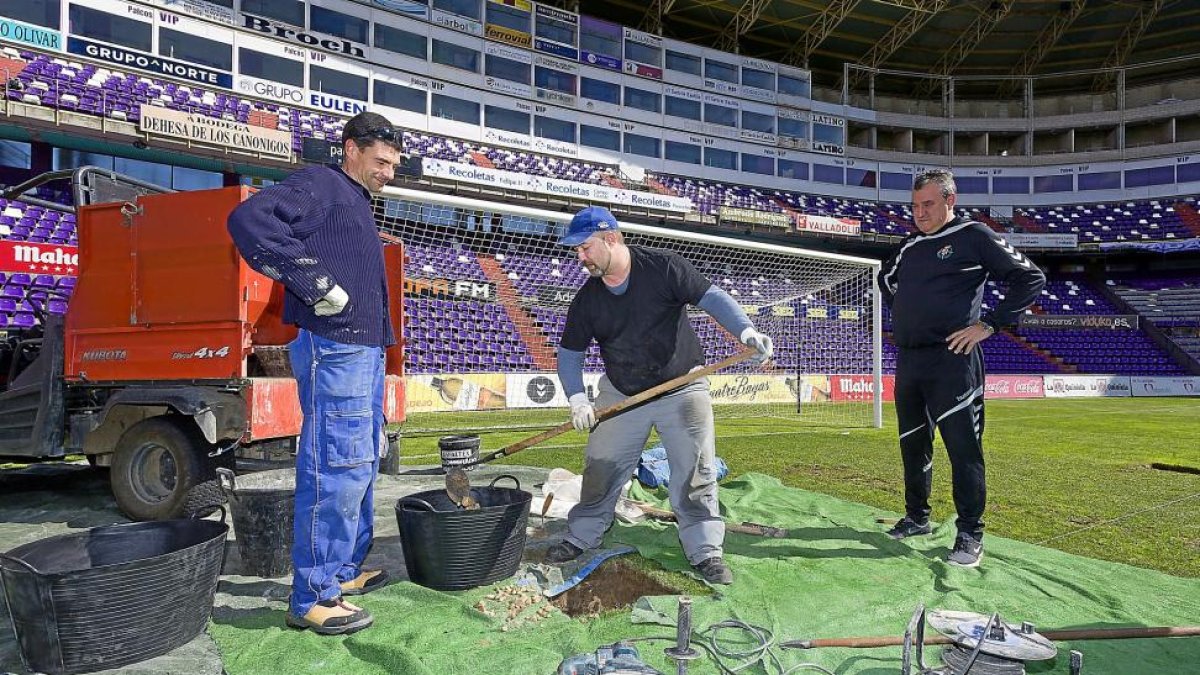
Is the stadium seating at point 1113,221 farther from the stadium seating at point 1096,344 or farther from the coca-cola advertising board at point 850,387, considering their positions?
the coca-cola advertising board at point 850,387

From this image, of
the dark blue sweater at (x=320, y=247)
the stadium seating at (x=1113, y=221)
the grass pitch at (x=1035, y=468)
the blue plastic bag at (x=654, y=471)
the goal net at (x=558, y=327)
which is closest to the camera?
the dark blue sweater at (x=320, y=247)

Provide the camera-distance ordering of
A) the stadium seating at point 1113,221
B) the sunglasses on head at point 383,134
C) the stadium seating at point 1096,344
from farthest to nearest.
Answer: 1. the stadium seating at point 1113,221
2. the stadium seating at point 1096,344
3. the sunglasses on head at point 383,134

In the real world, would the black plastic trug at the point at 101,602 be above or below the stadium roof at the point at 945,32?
below

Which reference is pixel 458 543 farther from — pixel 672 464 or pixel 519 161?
pixel 519 161

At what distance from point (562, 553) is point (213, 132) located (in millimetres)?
20602

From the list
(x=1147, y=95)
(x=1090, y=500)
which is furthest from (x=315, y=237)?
(x=1147, y=95)

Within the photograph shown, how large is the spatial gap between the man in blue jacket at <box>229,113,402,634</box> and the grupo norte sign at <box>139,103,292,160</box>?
65.2 ft

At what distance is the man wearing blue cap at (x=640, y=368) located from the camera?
3453mm

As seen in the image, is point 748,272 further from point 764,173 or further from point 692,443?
point 764,173

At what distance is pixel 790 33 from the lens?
3609cm

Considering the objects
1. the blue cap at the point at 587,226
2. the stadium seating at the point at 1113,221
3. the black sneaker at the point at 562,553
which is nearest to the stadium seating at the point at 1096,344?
the stadium seating at the point at 1113,221

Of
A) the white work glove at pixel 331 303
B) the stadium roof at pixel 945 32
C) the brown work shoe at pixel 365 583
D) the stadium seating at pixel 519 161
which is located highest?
the stadium roof at pixel 945 32

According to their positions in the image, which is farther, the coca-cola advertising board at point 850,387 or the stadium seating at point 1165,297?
the stadium seating at point 1165,297

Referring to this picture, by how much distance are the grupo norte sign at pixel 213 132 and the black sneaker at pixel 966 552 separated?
848 inches
